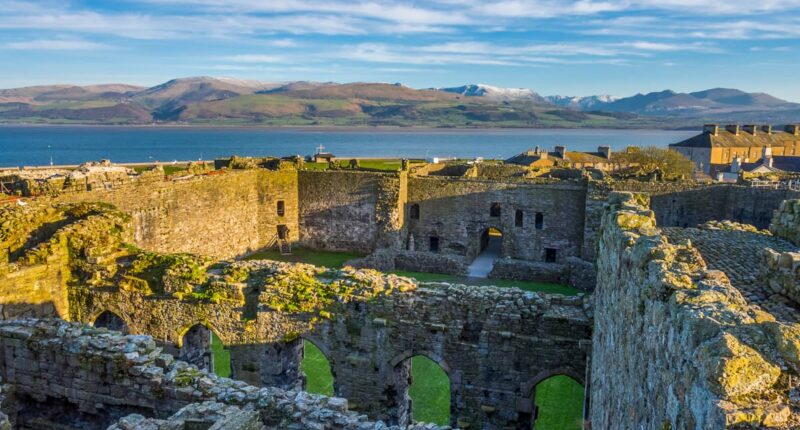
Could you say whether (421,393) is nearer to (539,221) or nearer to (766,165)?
(539,221)

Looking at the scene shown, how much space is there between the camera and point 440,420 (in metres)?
13.4

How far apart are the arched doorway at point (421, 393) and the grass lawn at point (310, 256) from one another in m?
14.1

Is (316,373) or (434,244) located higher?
(434,244)

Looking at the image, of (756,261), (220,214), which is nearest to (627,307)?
(756,261)

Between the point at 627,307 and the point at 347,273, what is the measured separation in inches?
300

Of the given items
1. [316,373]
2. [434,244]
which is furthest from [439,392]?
[434,244]

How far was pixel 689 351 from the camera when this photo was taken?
12.1 feet

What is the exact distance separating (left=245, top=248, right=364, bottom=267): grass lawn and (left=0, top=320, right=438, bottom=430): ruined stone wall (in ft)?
63.0

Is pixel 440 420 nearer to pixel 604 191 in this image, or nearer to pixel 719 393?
pixel 719 393

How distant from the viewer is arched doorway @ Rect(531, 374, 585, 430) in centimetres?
1316

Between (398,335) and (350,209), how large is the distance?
1952cm

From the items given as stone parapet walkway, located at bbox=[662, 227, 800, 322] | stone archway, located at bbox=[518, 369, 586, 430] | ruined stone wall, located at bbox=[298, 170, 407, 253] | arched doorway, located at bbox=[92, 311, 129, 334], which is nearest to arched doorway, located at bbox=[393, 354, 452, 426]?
stone archway, located at bbox=[518, 369, 586, 430]

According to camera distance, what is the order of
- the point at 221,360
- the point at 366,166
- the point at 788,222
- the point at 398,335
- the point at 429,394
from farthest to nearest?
the point at 366,166
the point at 221,360
the point at 429,394
the point at 398,335
the point at 788,222

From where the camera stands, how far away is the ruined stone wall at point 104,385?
26.9 ft
